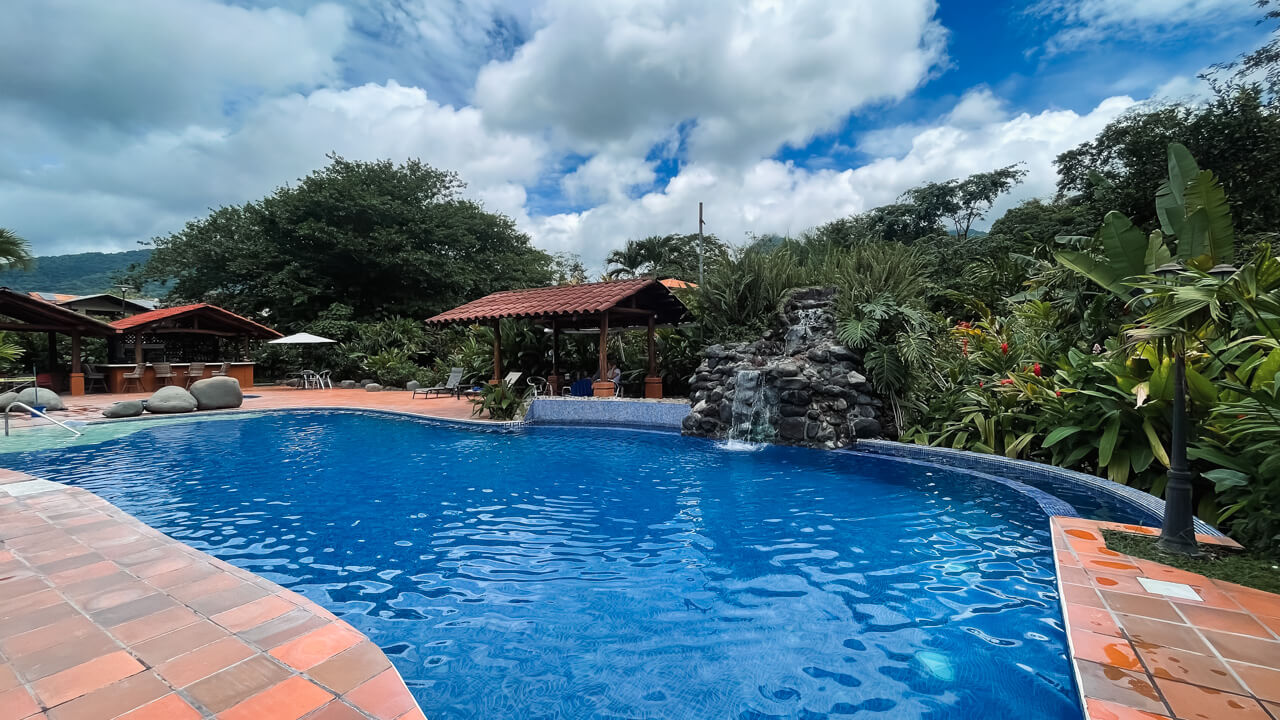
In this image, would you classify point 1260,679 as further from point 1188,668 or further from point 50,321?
point 50,321

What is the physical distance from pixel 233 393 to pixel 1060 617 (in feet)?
58.4

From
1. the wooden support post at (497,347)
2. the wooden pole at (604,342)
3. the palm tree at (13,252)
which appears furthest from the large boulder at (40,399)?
the wooden pole at (604,342)

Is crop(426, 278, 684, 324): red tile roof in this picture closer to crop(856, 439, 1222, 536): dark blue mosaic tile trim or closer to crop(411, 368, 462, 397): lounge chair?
crop(411, 368, 462, 397): lounge chair

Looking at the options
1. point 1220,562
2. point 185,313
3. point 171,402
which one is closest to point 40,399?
point 171,402

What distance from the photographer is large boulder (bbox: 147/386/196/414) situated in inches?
523

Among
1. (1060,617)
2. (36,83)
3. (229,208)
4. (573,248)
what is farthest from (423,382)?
(573,248)

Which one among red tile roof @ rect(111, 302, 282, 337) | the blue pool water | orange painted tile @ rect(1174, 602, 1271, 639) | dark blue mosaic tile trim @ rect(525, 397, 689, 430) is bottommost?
the blue pool water

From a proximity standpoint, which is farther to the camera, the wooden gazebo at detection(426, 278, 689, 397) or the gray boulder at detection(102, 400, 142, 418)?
the gray boulder at detection(102, 400, 142, 418)

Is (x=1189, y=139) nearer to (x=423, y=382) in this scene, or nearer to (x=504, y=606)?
(x=504, y=606)

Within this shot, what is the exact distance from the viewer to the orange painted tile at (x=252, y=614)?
2.65m

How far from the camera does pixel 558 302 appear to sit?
1236 centimetres

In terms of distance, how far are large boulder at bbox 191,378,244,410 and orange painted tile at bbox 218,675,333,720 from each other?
15.4 m

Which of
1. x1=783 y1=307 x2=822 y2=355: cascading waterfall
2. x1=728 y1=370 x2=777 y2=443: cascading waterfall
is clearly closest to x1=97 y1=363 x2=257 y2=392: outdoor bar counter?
x1=728 y1=370 x2=777 y2=443: cascading waterfall

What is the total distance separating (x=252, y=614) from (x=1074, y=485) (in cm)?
721
